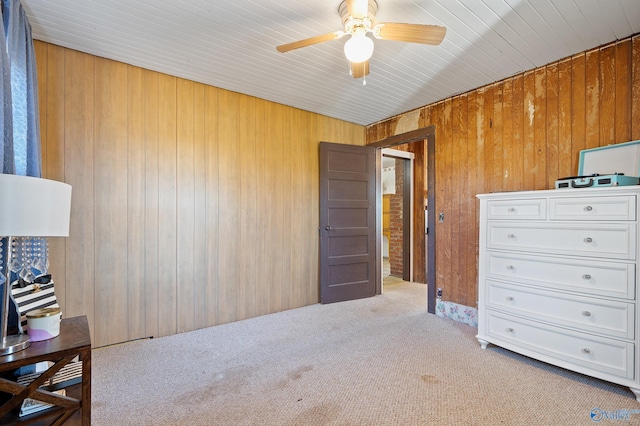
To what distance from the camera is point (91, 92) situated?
2.50 m

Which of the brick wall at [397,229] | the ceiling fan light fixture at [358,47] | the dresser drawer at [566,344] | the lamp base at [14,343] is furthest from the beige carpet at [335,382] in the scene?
the brick wall at [397,229]

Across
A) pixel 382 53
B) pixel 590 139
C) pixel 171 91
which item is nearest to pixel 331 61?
pixel 382 53

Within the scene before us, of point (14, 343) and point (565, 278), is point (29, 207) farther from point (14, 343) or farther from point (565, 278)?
point (565, 278)

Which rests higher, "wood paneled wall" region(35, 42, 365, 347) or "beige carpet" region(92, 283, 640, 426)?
"wood paneled wall" region(35, 42, 365, 347)

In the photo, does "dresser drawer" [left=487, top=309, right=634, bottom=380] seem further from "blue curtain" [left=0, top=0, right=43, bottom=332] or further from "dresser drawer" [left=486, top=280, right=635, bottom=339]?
"blue curtain" [left=0, top=0, right=43, bottom=332]

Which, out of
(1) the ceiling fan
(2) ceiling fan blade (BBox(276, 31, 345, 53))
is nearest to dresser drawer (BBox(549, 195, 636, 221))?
(1) the ceiling fan

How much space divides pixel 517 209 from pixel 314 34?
207 centimetres

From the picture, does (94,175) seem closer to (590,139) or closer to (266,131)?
(266,131)

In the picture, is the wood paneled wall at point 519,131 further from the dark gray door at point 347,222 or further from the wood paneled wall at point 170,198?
the wood paneled wall at point 170,198

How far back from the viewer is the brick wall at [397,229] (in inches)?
221

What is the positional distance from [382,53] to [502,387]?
2593mm

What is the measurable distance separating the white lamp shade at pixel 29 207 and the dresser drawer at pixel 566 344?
2950 mm

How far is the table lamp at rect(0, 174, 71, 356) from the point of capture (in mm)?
1108

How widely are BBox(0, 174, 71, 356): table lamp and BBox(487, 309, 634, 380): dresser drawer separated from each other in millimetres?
2947
